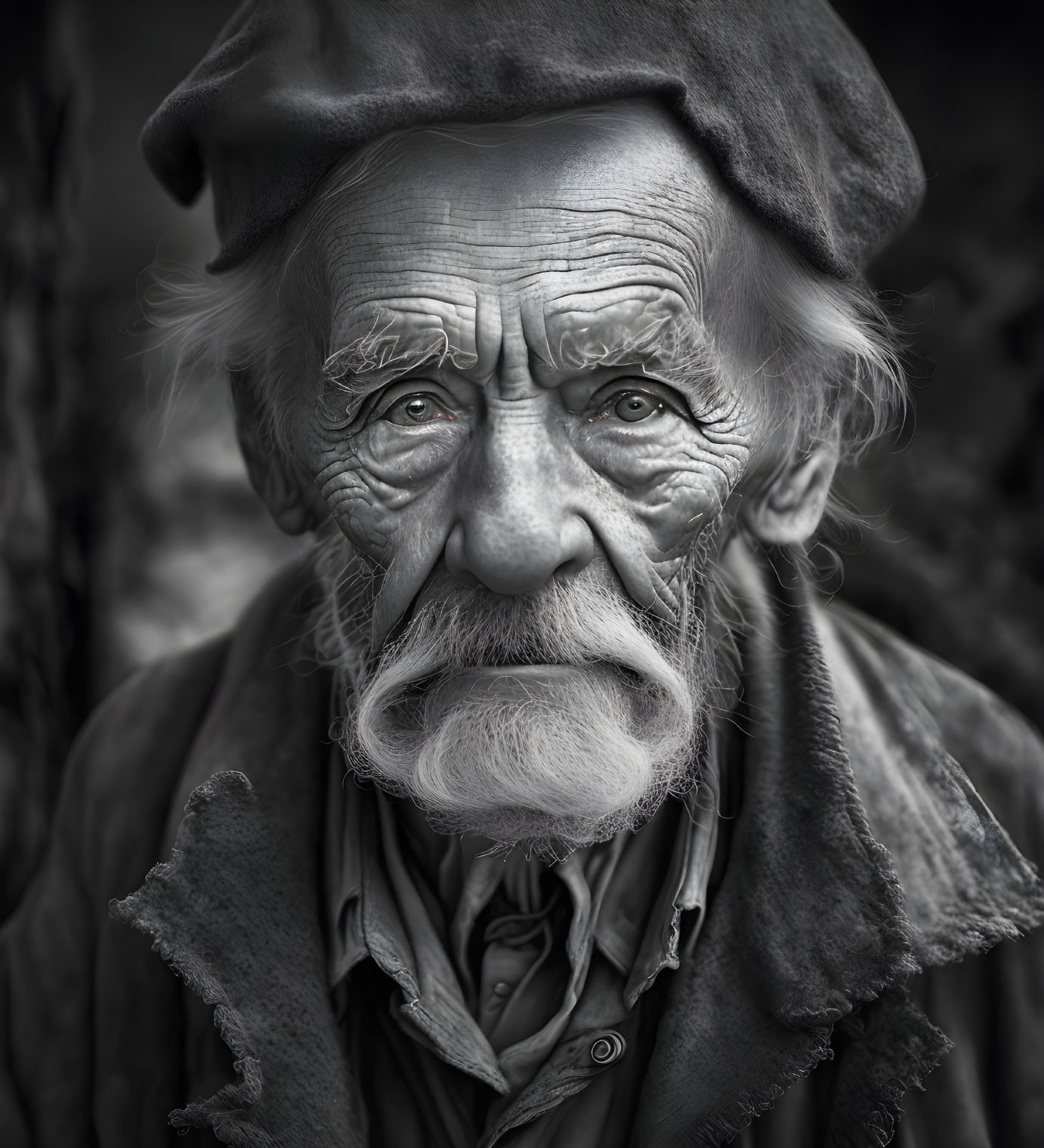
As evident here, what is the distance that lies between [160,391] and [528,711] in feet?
4.52

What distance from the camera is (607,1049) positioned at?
1637mm

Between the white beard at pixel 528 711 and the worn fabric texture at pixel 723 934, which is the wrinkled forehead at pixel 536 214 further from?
the worn fabric texture at pixel 723 934

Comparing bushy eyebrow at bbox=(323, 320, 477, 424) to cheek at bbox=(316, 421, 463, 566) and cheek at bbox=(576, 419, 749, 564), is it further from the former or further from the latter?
cheek at bbox=(576, 419, 749, 564)

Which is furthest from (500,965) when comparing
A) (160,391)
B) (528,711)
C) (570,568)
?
(160,391)

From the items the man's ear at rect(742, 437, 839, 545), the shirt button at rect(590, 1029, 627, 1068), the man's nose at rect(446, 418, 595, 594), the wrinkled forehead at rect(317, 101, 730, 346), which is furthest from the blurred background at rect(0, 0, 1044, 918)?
the shirt button at rect(590, 1029, 627, 1068)

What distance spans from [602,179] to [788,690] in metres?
0.86

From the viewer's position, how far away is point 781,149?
153 centimetres

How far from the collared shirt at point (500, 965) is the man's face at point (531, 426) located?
0.22 m

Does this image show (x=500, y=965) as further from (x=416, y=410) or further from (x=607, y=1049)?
(x=416, y=410)

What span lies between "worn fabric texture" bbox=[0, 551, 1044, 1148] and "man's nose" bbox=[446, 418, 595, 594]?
21.4 inches

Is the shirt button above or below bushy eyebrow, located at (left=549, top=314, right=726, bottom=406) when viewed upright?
below

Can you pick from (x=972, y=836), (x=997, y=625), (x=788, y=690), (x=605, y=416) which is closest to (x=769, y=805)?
(x=788, y=690)

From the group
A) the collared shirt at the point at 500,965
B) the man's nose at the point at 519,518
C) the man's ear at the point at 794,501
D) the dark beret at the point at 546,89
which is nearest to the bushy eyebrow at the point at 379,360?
the man's nose at the point at 519,518

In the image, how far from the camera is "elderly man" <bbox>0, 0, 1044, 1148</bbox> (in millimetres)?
1473
